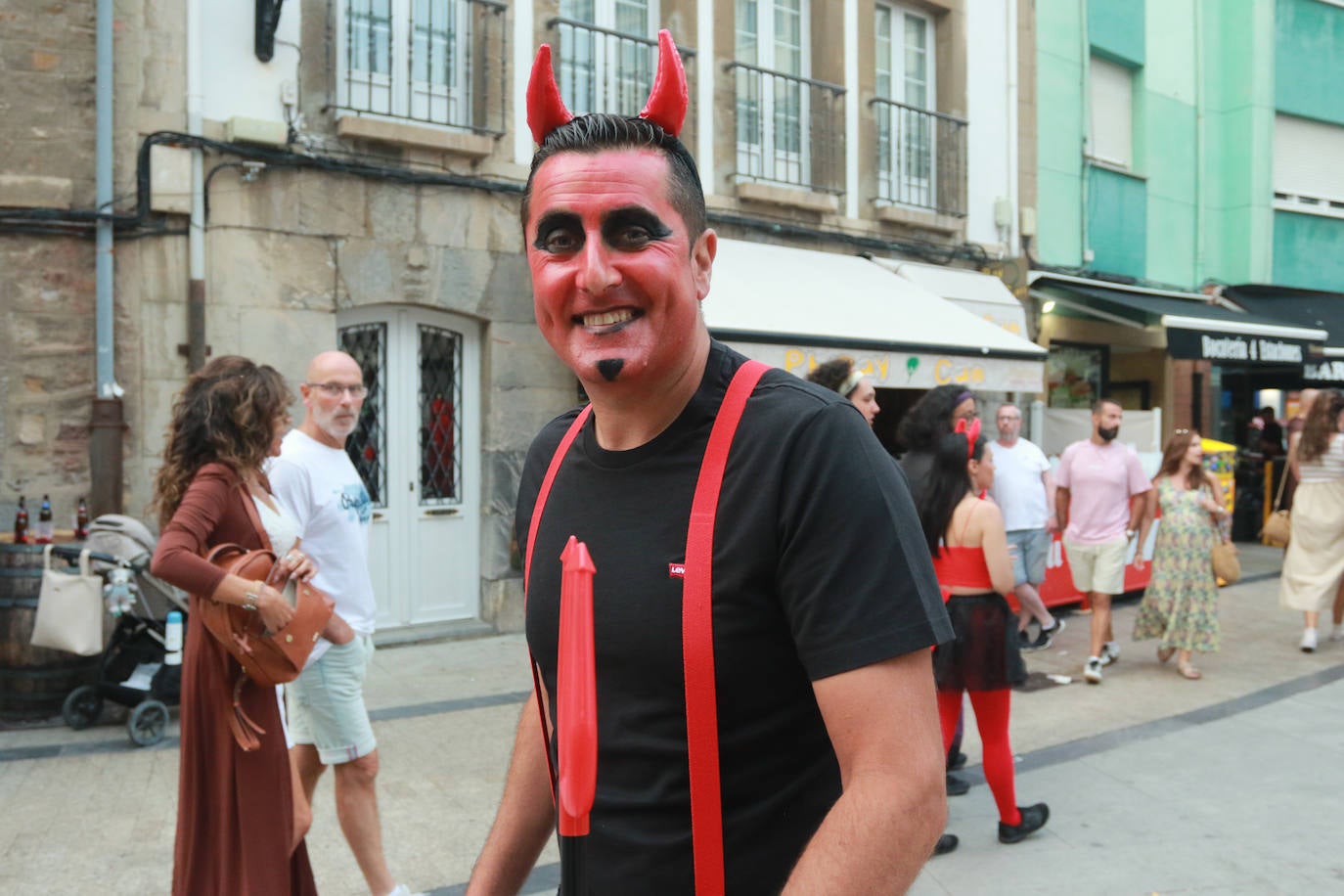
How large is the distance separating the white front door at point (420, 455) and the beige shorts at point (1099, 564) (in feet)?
15.2

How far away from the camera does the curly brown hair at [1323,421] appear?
8422 mm

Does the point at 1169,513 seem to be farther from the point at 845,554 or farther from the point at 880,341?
the point at 845,554

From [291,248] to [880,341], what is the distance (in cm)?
456

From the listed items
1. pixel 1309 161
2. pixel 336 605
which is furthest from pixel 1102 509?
pixel 1309 161

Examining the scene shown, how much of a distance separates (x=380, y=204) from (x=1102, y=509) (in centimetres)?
572

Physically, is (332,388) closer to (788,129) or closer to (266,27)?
(266,27)

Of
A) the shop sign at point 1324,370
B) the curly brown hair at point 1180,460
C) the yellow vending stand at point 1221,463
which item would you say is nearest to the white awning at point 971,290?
the yellow vending stand at point 1221,463

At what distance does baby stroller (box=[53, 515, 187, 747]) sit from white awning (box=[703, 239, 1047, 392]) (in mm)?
3955

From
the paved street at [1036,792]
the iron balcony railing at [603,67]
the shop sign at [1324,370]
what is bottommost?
the paved street at [1036,792]

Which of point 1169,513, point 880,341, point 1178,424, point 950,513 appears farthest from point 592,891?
point 1178,424

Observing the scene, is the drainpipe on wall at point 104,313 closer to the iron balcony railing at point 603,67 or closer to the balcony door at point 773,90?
the iron balcony railing at point 603,67

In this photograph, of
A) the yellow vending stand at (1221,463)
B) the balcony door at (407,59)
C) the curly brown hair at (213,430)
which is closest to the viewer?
the curly brown hair at (213,430)

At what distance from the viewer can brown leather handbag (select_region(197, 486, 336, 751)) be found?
122 inches

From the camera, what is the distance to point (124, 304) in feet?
23.9
